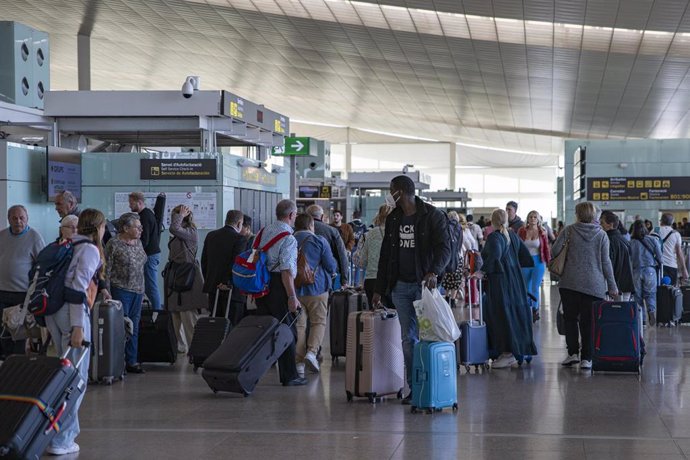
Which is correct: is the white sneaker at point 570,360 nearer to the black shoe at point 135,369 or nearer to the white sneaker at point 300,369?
the white sneaker at point 300,369

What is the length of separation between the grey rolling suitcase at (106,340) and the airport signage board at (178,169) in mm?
5576

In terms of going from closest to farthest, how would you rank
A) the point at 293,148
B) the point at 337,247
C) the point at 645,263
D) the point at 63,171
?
the point at 337,247 < the point at 63,171 < the point at 645,263 < the point at 293,148

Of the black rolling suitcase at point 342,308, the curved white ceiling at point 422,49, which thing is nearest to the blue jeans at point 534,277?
the black rolling suitcase at point 342,308

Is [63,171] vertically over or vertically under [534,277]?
over

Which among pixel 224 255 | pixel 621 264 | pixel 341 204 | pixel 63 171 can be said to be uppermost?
pixel 63 171

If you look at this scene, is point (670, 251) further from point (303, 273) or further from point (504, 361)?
point (303, 273)

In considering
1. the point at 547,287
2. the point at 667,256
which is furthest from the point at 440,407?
the point at 547,287

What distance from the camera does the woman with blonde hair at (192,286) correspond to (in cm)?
1127

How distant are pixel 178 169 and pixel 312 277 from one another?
5575 millimetres

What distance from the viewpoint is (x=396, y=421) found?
743cm

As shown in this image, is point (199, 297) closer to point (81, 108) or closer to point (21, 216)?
point (21, 216)

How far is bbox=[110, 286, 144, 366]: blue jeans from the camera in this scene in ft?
32.0

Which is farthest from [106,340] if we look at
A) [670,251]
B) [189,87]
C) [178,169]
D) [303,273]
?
[670,251]

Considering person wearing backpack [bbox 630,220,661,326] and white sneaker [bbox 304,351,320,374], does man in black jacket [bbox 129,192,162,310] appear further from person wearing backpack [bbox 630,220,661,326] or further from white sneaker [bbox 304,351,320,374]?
person wearing backpack [bbox 630,220,661,326]
